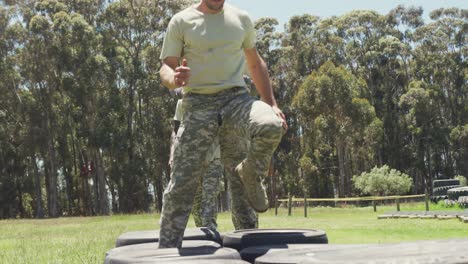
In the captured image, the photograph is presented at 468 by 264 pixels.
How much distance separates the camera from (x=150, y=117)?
4403 centimetres

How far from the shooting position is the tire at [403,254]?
2.00 meters

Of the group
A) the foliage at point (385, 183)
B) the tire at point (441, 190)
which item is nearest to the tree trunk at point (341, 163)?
the foliage at point (385, 183)

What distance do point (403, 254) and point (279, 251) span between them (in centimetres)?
109

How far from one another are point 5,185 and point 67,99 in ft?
25.2

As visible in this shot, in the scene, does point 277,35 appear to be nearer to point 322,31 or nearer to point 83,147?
point 322,31

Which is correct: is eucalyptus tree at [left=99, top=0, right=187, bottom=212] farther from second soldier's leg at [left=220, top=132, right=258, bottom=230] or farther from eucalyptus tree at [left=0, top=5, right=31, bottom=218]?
second soldier's leg at [left=220, top=132, right=258, bottom=230]

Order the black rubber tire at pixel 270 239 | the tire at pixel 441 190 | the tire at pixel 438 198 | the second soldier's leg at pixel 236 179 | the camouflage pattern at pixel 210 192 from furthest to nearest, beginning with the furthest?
the tire at pixel 441 190 < the tire at pixel 438 198 < the camouflage pattern at pixel 210 192 < the second soldier's leg at pixel 236 179 < the black rubber tire at pixel 270 239

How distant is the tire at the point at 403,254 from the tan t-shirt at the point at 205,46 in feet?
5.30

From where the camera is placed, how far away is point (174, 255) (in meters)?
3.07

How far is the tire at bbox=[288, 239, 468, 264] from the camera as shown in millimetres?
1997

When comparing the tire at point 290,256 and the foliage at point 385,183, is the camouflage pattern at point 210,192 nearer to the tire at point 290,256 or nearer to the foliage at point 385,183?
the tire at point 290,256

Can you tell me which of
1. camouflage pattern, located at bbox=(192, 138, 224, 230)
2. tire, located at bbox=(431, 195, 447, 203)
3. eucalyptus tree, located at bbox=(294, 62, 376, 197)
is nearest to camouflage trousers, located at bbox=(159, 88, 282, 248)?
camouflage pattern, located at bbox=(192, 138, 224, 230)

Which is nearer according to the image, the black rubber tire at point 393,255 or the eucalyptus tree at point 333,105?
the black rubber tire at point 393,255

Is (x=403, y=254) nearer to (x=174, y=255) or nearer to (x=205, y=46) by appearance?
(x=174, y=255)
